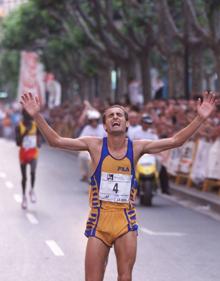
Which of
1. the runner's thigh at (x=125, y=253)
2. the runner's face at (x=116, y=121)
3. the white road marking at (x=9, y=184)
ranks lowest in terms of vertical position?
the white road marking at (x=9, y=184)

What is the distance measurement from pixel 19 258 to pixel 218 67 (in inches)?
578

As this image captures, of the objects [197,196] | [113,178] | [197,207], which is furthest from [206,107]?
[197,196]

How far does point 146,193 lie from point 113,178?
10.3 meters

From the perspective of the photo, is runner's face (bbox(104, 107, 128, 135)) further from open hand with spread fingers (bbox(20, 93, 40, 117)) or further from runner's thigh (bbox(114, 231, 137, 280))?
runner's thigh (bbox(114, 231, 137, 280))

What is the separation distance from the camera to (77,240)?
13547 millimetres

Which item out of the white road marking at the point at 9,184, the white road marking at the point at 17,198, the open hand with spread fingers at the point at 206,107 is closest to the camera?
the open hand with spread fingers at the point at 206,107

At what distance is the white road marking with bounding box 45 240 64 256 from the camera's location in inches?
487

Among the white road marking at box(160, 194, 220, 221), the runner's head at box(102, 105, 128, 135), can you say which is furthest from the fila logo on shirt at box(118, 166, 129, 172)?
the white road marking at box(160, 194, 220, 221)

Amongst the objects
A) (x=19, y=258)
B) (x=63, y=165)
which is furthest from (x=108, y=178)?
(x=63, y=165)

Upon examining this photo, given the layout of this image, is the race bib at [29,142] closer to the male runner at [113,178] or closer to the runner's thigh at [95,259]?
the male runner at [113,178]

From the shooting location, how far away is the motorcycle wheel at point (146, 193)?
1831 centimetres

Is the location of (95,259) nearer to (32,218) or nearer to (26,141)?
(32,218)

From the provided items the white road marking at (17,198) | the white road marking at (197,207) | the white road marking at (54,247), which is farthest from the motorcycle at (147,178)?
the white road marking at (54,247)

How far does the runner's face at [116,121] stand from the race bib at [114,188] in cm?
36
